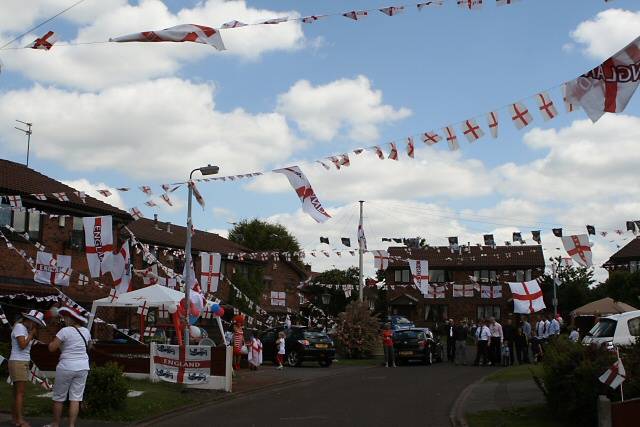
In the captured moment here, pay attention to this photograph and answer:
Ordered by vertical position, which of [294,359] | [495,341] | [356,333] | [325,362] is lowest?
[325,362]

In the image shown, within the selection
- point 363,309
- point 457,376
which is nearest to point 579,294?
point 363,309

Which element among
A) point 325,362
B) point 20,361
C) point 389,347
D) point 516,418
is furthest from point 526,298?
point 20,361

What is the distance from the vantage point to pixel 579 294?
62156 millimetres

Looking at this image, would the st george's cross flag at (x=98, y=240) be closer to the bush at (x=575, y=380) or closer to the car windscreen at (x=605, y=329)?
the car windscreen at (x=605, y=329)

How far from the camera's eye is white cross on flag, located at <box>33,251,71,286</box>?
25.1 meters

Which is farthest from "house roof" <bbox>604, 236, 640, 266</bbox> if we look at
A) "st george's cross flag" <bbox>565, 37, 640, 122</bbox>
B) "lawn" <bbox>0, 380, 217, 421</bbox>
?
"st george's cross flag" <bbox>565, 37, 640, 122</bbox>

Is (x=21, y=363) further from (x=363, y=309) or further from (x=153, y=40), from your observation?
(x=363, y=309)

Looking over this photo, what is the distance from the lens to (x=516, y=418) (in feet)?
40.1

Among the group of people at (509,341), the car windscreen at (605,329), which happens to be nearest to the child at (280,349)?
the group of people at (509,341)

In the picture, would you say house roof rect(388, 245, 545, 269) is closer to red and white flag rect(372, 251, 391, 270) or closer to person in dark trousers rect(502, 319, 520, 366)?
red and white flag rect(372, 251, 391, 270)

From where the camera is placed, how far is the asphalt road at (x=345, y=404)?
1276 centimetres

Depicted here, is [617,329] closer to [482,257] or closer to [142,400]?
[142,400]

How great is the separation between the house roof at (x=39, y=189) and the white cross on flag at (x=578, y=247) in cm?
1913

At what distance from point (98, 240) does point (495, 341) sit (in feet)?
46.6
